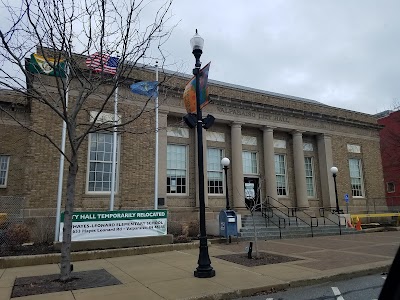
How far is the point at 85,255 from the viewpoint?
1151cm

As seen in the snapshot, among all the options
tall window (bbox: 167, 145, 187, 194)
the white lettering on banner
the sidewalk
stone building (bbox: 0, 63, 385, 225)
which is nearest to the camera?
the sidewalk

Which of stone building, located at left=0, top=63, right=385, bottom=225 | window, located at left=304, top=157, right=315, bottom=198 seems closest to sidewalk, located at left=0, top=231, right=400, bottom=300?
stone building, located at left=0, top=63, right=385, bottom=225

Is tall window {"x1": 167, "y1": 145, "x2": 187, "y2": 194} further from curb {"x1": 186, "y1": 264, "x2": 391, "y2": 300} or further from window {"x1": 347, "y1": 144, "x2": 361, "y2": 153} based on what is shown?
window {"x1": 347, "y1": 144, "x2": 361, "y2": 153}

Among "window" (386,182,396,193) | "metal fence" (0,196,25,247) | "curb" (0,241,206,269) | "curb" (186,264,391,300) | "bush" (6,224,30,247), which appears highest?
"window" (386,182,396,193)

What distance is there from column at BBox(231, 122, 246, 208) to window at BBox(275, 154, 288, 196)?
12.8 feet

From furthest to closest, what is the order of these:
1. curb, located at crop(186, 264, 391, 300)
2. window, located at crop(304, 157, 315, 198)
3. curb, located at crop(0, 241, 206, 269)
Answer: window, located at crop(304, 157, 315, 198), curb, located at crop(0, 241, 206, 269), curb, located at crop(186, 264, 391, 300)

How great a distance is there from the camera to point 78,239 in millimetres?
12180

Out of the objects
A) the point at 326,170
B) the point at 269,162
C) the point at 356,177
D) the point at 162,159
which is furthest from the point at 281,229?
the point at 356,177

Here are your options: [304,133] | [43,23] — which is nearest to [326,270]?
[43,23]

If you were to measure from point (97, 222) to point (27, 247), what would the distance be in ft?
8.34

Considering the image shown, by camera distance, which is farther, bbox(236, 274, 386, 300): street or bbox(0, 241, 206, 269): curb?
bbox(0, 241, 206, 269): curb

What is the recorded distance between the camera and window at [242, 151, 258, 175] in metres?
22.7

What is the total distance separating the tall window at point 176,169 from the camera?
19562mm

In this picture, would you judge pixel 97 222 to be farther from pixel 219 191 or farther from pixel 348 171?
pixel 348 171
